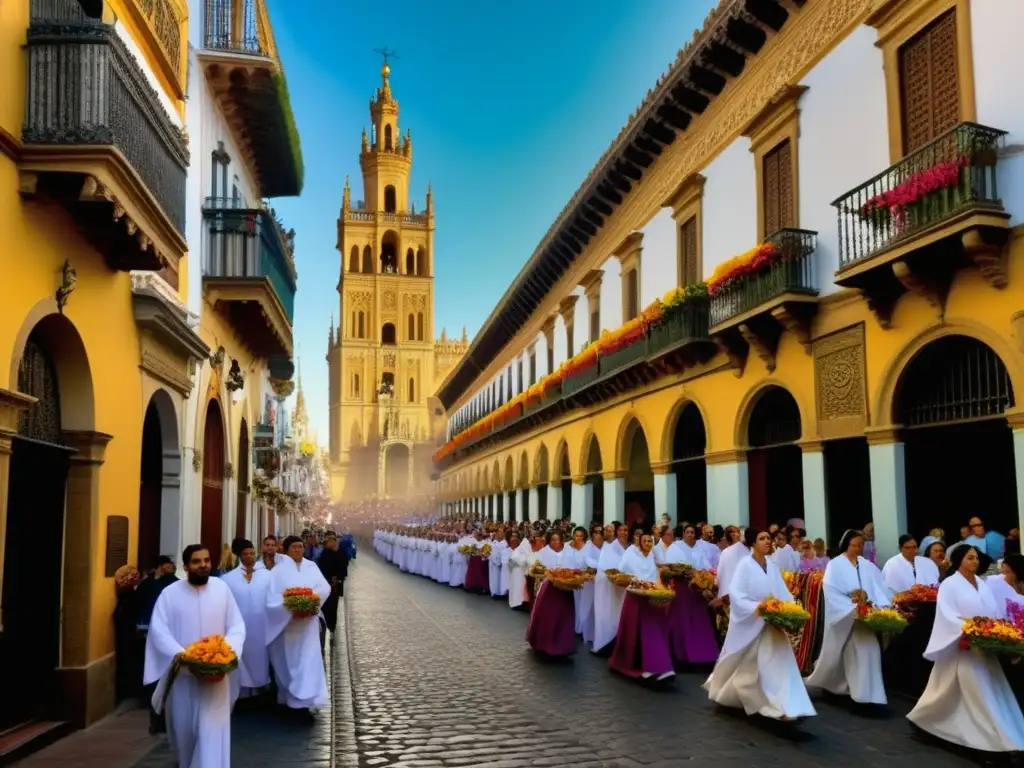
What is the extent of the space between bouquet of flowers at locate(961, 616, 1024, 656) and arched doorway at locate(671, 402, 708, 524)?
44.5ft

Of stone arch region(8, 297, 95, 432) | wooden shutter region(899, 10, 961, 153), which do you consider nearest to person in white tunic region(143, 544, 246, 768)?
stone arch region(8, 297, 95, 432)

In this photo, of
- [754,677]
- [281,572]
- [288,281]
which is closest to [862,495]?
[754,677]

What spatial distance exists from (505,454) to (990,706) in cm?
3452

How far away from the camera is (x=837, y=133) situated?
51.1 feet

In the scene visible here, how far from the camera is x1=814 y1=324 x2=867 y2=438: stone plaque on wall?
1489 cm

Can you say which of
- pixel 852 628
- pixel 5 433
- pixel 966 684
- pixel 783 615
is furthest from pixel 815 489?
pixel 5 433

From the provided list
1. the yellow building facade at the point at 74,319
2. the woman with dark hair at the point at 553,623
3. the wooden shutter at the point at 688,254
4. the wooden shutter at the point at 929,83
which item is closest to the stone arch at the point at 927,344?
the wooden shutter at the point at 929,83

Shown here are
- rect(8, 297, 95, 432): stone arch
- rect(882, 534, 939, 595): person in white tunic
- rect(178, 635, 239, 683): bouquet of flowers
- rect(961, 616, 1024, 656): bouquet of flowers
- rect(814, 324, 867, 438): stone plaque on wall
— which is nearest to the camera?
rect(178, 635, 239, 683): bouquet of flowers

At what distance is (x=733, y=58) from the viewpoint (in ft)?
62.2

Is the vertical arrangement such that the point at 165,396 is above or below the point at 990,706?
above

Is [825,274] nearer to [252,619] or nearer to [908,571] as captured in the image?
[908,571]

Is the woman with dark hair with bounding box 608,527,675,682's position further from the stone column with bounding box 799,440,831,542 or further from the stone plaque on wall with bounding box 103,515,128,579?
the stone plaque on wall with bounding box 103,515,128,579

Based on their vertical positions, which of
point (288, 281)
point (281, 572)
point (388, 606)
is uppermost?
point (288, 281)

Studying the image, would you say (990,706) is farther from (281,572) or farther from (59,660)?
(59,660)
